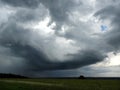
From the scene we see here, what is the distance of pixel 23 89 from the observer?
5388 cm

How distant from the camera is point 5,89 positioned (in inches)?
2085

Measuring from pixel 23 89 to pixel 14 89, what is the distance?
1.99 m

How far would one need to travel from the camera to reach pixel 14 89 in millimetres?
53938

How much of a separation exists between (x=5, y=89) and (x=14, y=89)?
6.63 feet

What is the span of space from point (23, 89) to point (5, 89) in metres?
3.87
